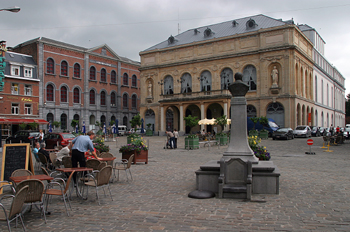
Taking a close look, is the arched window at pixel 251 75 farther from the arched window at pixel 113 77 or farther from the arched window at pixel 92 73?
the arched window at pixel 92 73

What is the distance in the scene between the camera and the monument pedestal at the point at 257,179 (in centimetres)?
786

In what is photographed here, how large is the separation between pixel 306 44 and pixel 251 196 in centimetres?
4500

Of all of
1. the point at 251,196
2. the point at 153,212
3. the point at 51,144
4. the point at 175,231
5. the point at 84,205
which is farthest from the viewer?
the point at 51,144

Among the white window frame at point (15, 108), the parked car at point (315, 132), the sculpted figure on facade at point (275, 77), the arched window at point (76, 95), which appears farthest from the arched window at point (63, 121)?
the parked car at point (315, 132)

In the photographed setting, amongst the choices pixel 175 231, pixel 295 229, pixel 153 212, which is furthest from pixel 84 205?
pixel 295 229

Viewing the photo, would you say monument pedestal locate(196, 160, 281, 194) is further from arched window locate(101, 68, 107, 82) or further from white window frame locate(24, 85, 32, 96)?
arched window locate(101, 68, 107, 82)

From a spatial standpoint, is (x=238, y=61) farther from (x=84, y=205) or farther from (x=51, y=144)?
(x=84, y=205)

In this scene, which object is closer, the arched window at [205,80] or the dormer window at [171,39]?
the arched window at [205,80]

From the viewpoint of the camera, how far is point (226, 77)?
4675 centimetres

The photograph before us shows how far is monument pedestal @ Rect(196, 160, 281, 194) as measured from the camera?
7.86m

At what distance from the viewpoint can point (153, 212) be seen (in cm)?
639

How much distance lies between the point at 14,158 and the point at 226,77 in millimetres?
40663

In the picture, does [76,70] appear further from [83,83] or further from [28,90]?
[28,90]

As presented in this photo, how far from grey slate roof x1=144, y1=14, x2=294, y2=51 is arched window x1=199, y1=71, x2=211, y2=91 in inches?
224
